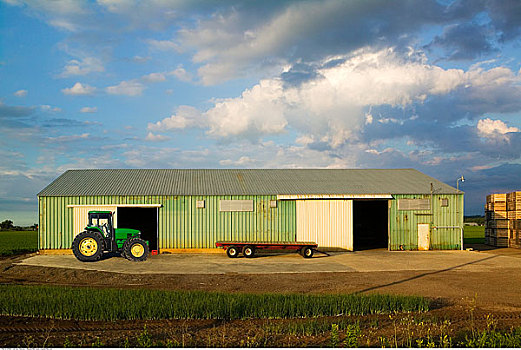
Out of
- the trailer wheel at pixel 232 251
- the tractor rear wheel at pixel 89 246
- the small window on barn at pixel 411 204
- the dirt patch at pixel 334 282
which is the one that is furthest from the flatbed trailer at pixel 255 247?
the small window on barn at pixel 411 204

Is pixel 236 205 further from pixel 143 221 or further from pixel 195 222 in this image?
pixel 143 221

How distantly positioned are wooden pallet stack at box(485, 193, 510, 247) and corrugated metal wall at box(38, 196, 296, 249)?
18155 mm

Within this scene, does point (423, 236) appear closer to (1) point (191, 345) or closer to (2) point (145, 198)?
(2) point (145, 198)

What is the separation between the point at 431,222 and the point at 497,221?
856cm

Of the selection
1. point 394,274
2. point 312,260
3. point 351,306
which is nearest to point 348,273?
point 394,274

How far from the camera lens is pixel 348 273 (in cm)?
2148

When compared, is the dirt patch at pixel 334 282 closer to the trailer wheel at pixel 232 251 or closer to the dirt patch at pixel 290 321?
the dirt patch at pixel 290 321

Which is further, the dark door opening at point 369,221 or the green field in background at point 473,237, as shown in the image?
the green field in background at point 473,237

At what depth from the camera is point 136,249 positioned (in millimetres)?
25109

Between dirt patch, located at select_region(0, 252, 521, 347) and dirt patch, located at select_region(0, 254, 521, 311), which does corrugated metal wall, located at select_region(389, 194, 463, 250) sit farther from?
dirt patch, located at select_region(0, 252, 521, 347)

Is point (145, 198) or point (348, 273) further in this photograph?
point (145, 198)

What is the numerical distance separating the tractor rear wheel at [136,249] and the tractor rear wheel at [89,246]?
1.29m

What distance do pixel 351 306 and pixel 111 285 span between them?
9.72m

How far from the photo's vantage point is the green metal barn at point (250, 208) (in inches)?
1200
